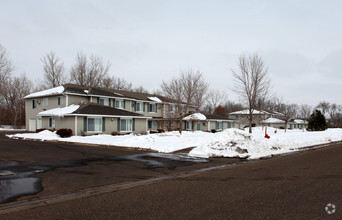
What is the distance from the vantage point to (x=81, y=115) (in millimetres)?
27984

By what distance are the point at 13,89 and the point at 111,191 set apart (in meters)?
57.7

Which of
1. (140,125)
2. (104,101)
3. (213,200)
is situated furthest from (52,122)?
(213,200)

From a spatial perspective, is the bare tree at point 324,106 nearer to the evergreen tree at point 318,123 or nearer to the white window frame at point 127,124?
the evergreen tree at point 318,123

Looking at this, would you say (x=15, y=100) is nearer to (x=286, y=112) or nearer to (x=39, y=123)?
(x=39, y=123)

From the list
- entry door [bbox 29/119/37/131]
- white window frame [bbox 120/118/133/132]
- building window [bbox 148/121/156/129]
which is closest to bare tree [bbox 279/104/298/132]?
building window [bbox 148/121/156/129]

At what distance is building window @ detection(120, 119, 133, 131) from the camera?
3278 cm

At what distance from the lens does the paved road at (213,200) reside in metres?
5.00

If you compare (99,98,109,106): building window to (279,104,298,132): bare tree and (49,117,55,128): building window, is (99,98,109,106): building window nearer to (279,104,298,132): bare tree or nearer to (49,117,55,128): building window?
(49,117,55,128): building window

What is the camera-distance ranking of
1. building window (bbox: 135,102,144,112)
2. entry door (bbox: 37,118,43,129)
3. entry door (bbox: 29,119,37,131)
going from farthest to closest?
building window (bbox: 135,102,144,112) < entry door (bbox: 29,119,37,131) < entry door (bbox: 37,118,43,129)

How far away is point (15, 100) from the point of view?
55062 millimetres

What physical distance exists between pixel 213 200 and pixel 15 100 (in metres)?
59.5

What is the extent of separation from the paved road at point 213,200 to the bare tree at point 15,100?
55.4 meters

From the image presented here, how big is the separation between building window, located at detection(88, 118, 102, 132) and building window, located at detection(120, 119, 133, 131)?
3.30 metres

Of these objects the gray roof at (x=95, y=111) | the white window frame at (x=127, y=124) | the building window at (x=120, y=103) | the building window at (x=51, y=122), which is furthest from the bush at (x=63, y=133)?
the building window at (x=120, y=103)
